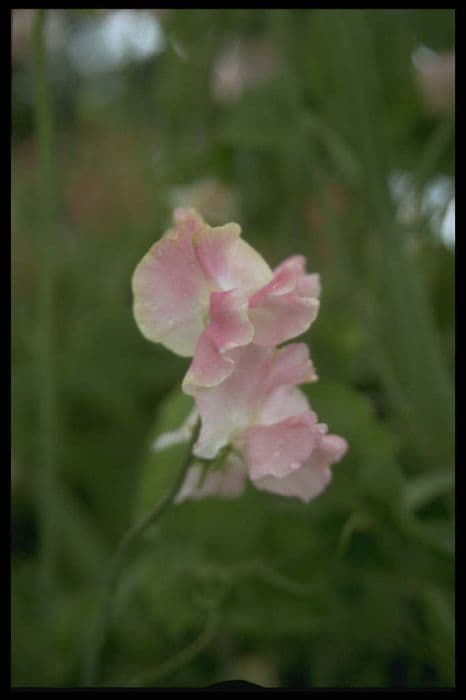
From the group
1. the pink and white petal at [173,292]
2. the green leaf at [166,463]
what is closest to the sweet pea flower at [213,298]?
the pink and white petal at [173,292]

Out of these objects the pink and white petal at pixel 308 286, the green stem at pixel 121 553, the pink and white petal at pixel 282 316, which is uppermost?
the pink and white petal at pixel 308 286

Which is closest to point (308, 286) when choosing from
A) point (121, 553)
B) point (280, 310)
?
point (280, 310)

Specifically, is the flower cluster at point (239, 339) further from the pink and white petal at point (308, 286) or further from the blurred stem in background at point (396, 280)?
the blurred stem in background at point (396, 280)

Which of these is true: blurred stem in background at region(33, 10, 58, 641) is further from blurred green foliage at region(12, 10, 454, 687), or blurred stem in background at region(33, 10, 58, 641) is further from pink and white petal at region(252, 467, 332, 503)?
pink and white petal at region(252, 467, 332, 503)

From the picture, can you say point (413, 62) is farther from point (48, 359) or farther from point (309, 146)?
point (48, 359)

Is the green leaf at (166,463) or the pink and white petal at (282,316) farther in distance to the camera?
the green leaf at (166,463)

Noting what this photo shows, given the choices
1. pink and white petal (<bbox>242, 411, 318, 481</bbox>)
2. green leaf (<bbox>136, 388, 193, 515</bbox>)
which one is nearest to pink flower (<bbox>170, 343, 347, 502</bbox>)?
pink and white petal (<bbox>242, 411, 318, 481</bbox>)

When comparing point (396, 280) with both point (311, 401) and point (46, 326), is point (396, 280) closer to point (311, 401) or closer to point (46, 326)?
point (311, 401)
